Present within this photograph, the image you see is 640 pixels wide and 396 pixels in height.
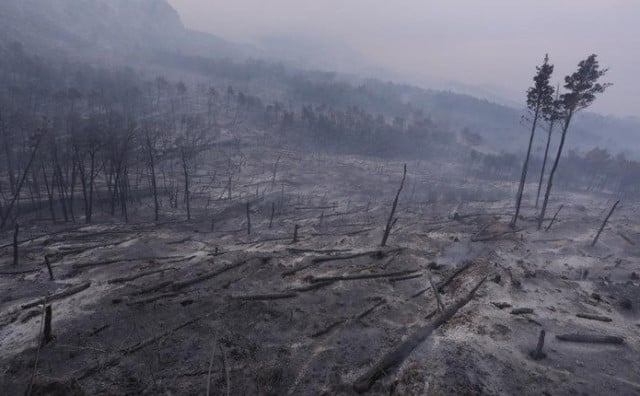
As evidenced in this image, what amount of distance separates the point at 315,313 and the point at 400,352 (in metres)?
4.59

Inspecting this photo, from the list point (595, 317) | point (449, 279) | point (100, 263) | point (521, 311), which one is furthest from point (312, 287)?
point (100, 263)

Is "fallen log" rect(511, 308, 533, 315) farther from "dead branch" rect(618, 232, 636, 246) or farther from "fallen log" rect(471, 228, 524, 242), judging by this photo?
"dead branch" rect(618, 232, 636, 246)

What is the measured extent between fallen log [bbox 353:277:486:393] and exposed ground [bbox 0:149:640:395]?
0.62 feet

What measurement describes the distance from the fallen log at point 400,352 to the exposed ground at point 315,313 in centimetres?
19

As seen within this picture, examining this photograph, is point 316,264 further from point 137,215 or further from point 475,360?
point 137,215

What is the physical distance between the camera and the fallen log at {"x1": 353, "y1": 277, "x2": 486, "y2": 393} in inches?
440

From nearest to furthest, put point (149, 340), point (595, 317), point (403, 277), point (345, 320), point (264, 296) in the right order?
1. point (149, 340)
2. point (345, 320)
3. point (595, 317)
4. point (264, 296)
5. point (403, 277)

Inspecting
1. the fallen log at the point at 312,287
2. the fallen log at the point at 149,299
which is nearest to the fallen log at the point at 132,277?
the fallen log at the point at 149,299

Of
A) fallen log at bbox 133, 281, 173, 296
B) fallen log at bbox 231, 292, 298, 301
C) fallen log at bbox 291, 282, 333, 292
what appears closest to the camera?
fallen log at bbox 231, 292, 298, 301

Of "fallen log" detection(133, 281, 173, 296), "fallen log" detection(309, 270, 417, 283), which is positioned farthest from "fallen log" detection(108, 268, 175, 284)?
"fallen log" detection(309, 270, 417, 283)

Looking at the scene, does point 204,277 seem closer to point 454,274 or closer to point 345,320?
point 345,320

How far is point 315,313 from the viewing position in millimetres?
15961

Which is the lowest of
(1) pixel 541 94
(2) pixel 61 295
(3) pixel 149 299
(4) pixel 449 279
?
(2) pixel 61 295

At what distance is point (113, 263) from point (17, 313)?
7.13 m
